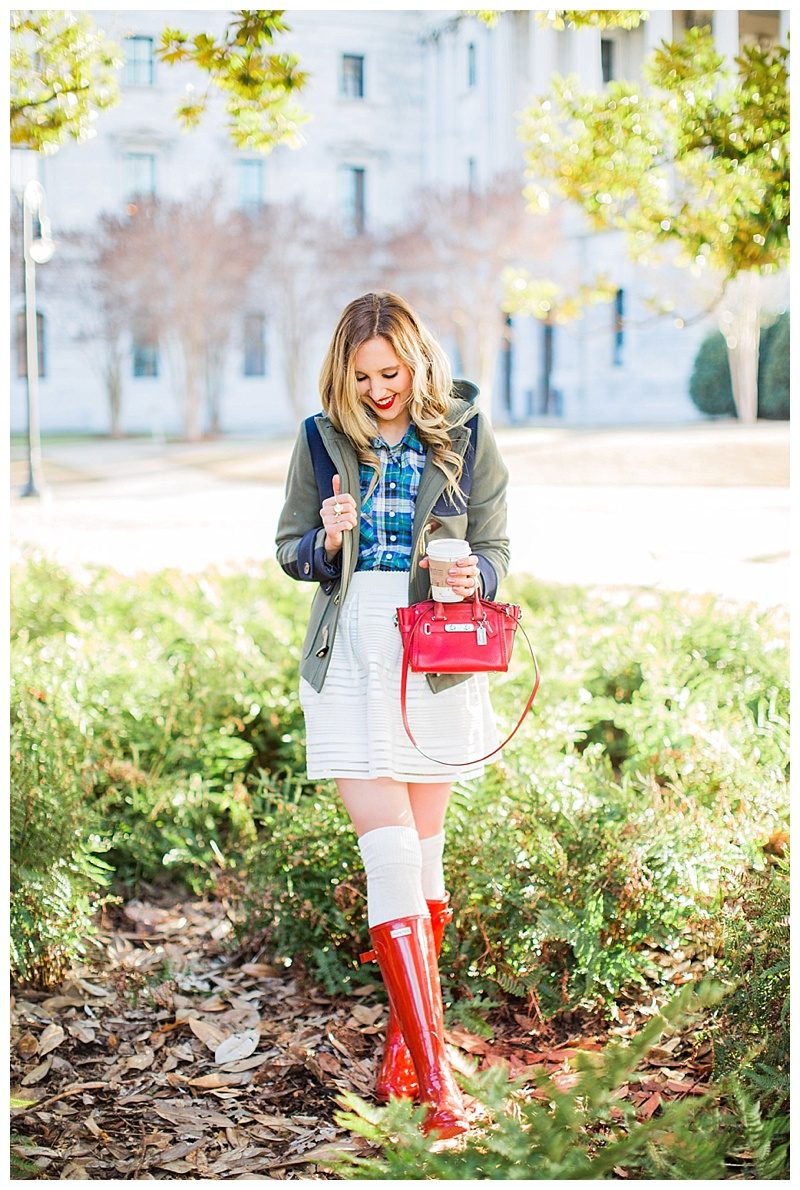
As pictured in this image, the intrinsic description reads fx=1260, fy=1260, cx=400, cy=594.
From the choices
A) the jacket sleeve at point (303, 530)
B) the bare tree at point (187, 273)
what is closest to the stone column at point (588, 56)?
the bare tree at point (187, 273)

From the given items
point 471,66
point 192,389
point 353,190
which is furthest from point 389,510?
point 353,190

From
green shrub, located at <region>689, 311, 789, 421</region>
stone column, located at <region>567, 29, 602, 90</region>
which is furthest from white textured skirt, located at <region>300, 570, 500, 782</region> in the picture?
stone column, located at <region>567, 29, 602, 90</region>

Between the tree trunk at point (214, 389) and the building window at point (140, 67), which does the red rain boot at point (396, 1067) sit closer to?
the building window at point (140, 67)

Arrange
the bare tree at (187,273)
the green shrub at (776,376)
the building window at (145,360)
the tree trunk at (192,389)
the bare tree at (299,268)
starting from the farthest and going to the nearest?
the building window at (145,360) < the bare tree at (299,268) < the tree trunk at (192,389) < the bare tree at (187,273) < the green shrub at (776,376)

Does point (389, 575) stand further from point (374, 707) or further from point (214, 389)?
point (214, 389)

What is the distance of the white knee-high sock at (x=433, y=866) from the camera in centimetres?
287

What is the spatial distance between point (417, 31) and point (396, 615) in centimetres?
2966

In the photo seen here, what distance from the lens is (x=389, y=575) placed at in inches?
109

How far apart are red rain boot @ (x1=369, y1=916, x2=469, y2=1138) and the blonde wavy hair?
3.10ft

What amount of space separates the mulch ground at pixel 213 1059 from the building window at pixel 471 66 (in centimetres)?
2731

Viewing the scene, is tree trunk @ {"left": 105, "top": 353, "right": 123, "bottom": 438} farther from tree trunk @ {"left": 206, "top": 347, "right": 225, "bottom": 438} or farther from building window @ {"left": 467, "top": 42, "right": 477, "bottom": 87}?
building window @ {"left": 467, "top": 42, "right": 477, "bottom": 87}

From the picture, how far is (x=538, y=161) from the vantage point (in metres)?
5.80

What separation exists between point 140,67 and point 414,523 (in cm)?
2803

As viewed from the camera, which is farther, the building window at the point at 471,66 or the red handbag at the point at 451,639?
the building window at the point at 471,66
